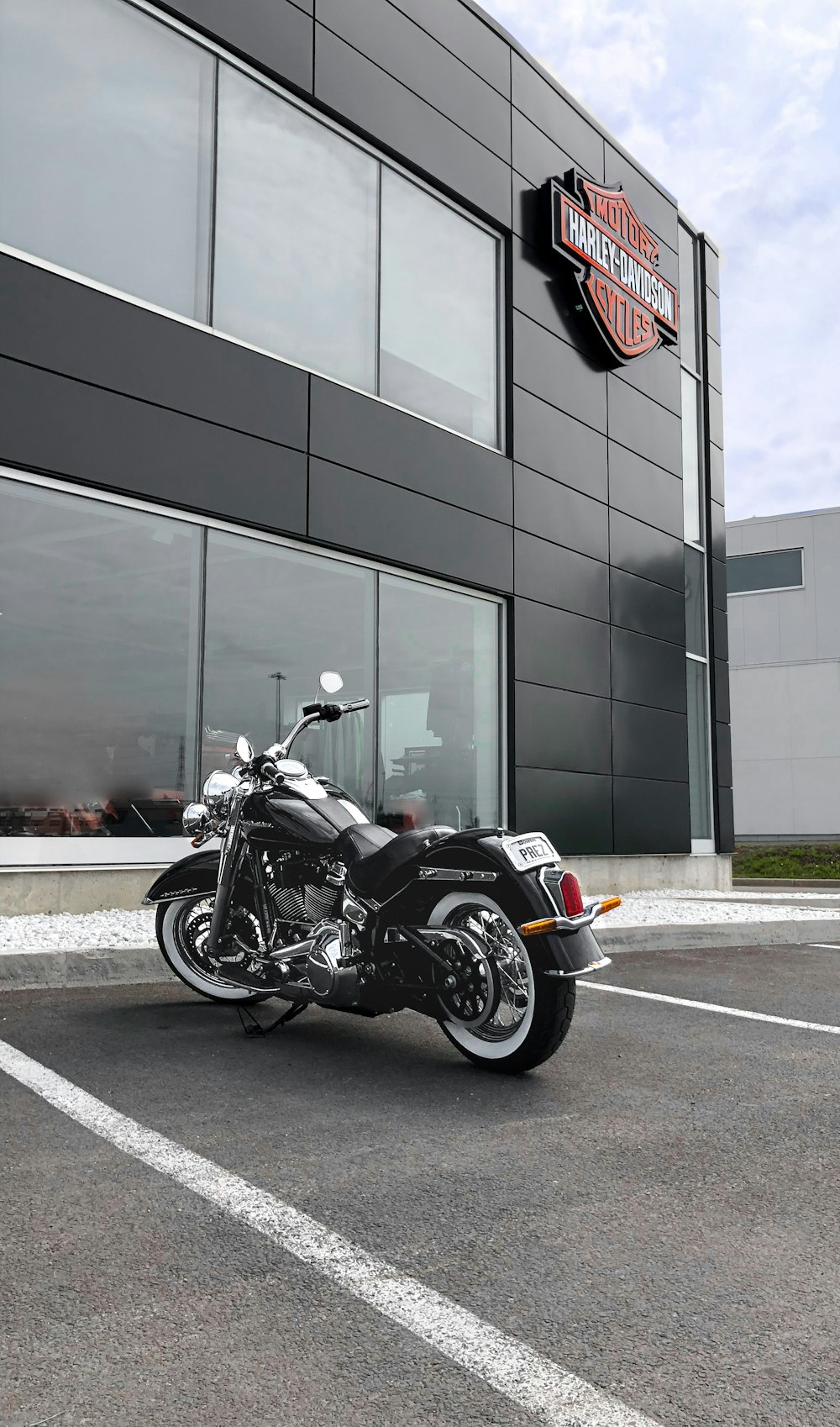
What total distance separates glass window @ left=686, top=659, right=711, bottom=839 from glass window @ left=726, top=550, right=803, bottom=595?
25.3 m

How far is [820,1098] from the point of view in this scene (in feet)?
14.2

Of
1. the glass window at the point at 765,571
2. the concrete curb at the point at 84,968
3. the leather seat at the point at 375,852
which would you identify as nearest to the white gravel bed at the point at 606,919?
the concrete curb at the point at 84,968

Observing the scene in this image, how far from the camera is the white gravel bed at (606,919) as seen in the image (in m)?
6.97

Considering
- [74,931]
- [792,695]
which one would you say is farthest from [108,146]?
[792,695]

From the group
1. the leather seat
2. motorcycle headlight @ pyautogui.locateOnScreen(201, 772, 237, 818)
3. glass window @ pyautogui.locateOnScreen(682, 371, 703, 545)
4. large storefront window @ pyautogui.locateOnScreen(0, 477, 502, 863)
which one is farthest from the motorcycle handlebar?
glass window @ pyautogui.locateOnScreen(682, 371, 703, 545)

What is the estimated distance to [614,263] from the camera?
1480 cm

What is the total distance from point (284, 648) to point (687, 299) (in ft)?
36.9

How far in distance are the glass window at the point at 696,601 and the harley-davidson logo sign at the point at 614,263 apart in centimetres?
335

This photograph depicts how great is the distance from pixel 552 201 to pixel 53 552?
8.50m

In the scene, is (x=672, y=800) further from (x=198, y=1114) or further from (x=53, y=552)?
(x=198, y=1114)

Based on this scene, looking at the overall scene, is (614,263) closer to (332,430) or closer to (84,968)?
(332,430)

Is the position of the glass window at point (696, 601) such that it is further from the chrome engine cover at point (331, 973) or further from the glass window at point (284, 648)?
the chrome engine cover at point (331, 973)

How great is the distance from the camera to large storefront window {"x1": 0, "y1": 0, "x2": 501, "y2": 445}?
879cm

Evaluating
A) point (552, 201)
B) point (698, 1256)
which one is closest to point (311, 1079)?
point (698, 1256)
